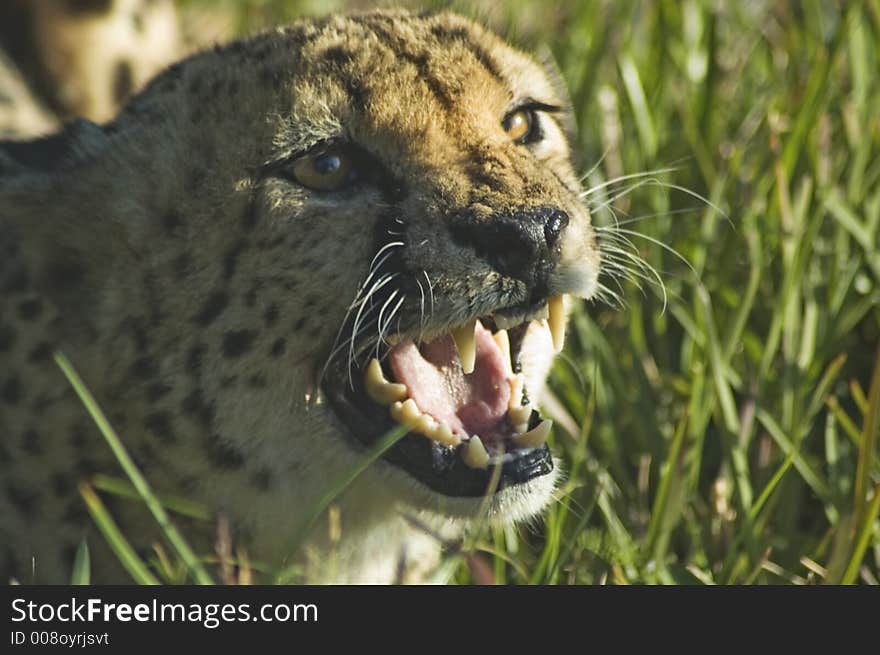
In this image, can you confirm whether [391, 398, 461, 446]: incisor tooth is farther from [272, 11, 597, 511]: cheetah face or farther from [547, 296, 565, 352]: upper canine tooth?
[547, 296, 565, 352]: upper canine tooth

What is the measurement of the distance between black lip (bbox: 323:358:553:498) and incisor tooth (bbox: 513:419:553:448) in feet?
0.05

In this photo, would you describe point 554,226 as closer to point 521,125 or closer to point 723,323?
point 521,125

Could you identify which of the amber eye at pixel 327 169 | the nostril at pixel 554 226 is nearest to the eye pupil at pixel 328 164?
the amber eye at pixel 327 169

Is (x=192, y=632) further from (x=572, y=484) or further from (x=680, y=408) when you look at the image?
(x=680, y=408)

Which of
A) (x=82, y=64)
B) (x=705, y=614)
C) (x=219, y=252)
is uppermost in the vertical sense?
(x=82, y=64)

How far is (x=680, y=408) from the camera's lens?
330 cm

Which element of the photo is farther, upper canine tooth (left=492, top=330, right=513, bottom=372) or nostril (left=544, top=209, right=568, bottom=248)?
upper canine tooth (left=492, top=330, right=513, bottom=372)

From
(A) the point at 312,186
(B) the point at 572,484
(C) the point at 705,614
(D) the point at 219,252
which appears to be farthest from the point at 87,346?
(C) the point at 705,614

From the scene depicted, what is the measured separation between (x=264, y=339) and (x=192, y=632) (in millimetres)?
589

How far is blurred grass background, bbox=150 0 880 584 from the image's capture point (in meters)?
2.84

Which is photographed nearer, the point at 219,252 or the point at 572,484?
the point at 219,252

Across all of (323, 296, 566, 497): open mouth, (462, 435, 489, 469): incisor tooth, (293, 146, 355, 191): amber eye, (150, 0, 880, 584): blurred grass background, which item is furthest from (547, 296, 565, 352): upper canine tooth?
(293, 146, 355, 191): amber eye

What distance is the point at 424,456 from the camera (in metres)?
2.53

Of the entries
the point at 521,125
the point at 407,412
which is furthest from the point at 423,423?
the point at 521,125
